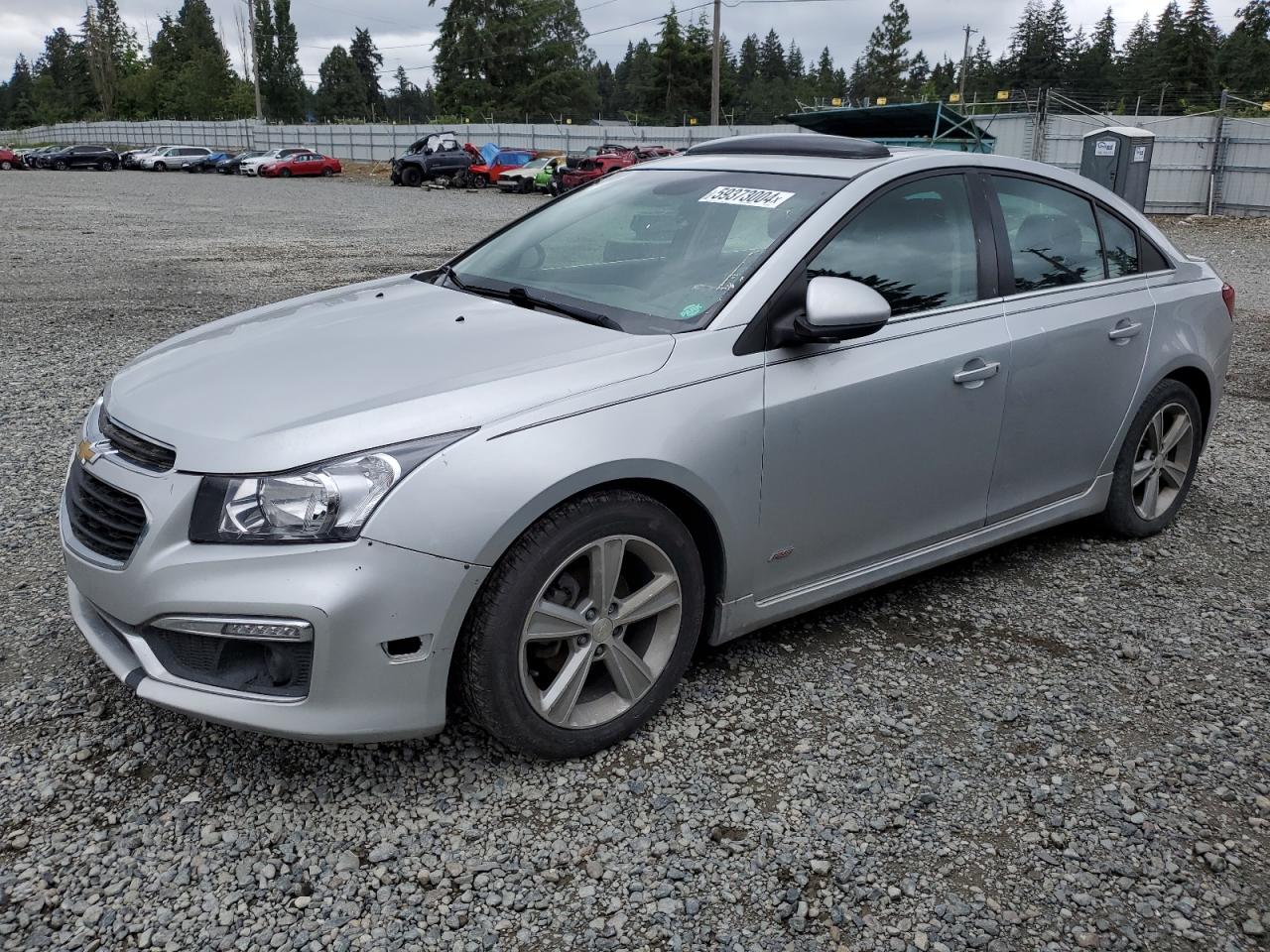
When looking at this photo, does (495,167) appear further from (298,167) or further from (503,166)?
(298,167)

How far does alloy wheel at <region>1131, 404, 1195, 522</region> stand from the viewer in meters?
4.61

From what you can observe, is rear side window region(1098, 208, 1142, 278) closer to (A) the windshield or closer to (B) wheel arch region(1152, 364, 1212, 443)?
(B) wheel arch region(1152, 364, 1212, 443)

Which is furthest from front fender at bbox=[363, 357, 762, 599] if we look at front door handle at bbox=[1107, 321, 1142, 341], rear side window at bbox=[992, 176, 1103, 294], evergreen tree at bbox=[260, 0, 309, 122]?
evergreen tree at bbox=[260, 0, 309, 122]

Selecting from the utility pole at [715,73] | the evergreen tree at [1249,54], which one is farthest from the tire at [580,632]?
the evergreen tree at [1249,54]

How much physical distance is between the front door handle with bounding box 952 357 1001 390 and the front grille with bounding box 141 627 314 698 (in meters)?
2.30

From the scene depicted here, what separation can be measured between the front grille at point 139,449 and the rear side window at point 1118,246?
359cm

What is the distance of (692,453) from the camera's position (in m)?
2.95

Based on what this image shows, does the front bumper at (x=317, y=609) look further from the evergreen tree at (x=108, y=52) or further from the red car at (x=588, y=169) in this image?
the evergreen tree at (x=108, y=52)

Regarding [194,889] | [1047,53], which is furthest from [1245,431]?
[1047,53]

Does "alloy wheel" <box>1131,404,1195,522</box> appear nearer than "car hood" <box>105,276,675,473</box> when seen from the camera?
No

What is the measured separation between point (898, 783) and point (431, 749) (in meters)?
1.32

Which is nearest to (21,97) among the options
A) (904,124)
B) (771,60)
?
(771,60)

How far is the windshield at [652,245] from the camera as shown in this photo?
3291 millimetres

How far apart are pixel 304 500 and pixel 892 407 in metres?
1.87
